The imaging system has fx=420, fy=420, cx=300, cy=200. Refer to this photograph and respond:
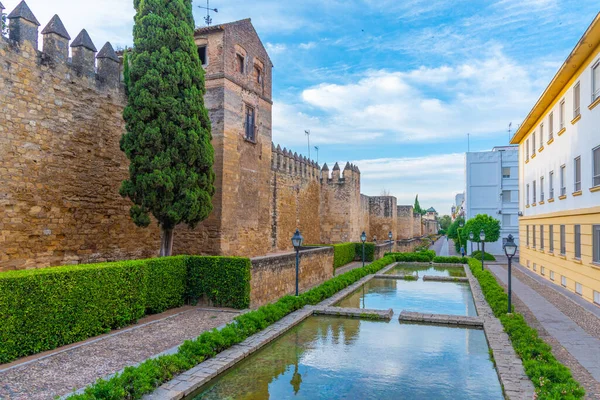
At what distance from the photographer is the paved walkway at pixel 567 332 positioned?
694cm

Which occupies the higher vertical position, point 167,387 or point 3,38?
point 3,38

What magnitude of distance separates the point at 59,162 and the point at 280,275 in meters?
6.70

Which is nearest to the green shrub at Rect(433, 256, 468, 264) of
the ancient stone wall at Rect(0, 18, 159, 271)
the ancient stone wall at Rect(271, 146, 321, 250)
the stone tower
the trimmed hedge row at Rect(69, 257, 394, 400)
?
the ancient stone wall at Rect(271, 146, 321, 250)

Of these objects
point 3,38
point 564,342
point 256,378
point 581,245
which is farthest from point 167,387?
point 581,245

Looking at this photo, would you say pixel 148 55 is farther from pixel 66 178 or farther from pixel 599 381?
pixel 599 381

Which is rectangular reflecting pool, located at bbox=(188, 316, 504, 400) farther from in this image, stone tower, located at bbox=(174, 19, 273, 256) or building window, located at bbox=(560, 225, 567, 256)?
building window, located at bbox=(560, 225, 567, 256)

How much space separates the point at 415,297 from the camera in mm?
14094

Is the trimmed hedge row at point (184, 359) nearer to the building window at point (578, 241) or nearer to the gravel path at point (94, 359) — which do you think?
the gravel path at point (94, 359)

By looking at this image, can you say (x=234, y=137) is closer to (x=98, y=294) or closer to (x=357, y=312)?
(x=357, y=312)

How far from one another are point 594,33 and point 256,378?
1191 centimetres

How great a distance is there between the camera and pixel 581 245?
42.2ft

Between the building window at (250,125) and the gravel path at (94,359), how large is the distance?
26.4ft

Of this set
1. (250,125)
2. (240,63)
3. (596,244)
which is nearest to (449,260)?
→ (596,244)

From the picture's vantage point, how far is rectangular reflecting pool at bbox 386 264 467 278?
21.5 meters
